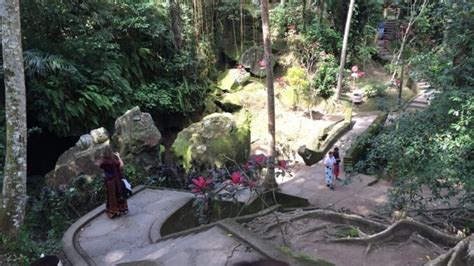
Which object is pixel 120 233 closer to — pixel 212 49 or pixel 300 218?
pixel 300 218

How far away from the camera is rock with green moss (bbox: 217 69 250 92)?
55.2 feet

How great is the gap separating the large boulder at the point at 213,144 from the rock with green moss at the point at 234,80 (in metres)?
6.11

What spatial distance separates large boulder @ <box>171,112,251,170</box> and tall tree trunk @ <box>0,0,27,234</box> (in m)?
4.80

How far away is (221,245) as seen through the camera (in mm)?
5133

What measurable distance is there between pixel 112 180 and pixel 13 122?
1791 mm

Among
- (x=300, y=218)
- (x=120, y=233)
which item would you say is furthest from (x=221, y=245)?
(x=120, y=233)

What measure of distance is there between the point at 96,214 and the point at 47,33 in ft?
20.5

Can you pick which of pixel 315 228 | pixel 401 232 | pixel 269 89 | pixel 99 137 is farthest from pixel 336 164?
pixel 99 137

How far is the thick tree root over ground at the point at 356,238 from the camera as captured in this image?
5004 mm

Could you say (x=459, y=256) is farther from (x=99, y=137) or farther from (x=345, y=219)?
(x=99, y=137)

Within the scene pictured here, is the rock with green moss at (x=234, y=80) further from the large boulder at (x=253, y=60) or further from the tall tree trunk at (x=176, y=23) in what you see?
the tall tree trunk at (x=176, y=23)

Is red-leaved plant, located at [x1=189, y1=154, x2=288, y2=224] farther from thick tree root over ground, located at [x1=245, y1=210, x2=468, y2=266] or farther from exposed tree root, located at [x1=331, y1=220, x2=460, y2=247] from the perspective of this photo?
exposed tree root, located at [x1=331, y1=220, x2=460, y2=247]

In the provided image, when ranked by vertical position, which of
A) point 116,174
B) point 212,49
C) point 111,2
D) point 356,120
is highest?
point 111,2

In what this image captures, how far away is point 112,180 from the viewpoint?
22.6ft
